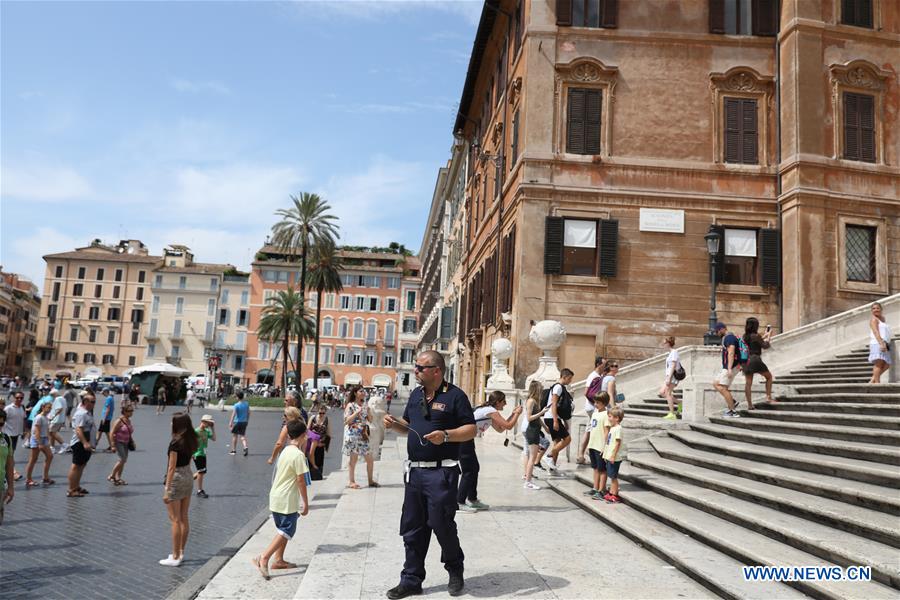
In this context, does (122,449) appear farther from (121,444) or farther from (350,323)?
(350,323)

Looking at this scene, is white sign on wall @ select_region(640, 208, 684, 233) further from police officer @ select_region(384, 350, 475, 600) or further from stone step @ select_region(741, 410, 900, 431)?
police officer @ select_region(384, 350, 475, 600)

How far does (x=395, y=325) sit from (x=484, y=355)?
5670 cm

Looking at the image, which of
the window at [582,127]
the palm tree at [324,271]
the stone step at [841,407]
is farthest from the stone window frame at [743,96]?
the palm tree at [324,271]

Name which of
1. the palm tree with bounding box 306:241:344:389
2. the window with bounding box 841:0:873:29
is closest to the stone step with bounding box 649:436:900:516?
the window with bounding box 841:0:873:29

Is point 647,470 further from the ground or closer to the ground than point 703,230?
closer to the ground

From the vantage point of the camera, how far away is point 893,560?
5.07 metres

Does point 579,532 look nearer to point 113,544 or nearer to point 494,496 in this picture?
point 494,496

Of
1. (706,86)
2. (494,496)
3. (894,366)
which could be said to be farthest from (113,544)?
(706,86)

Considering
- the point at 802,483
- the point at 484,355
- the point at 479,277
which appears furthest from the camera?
the point at 479,277

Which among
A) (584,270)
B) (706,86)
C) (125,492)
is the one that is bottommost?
(125,492)

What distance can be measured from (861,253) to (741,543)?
18.1 metres

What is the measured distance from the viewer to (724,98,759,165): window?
2186cm

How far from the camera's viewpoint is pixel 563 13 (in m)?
22.3

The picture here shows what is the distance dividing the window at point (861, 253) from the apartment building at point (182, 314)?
74.2 metres
